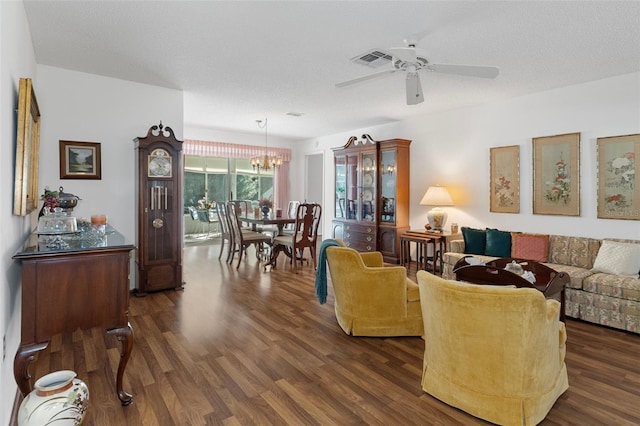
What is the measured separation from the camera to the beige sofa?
3.23 meters

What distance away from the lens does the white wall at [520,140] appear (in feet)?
13.5

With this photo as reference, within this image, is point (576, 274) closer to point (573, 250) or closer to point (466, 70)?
point (573, 250)

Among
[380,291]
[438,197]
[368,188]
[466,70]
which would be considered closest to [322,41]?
[466,70]

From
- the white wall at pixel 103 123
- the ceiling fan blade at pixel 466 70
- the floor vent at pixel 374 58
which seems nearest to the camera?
the ceiling fan blade at pixel 466 70

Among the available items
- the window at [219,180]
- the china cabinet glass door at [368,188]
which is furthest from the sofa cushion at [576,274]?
the window at [219,180]

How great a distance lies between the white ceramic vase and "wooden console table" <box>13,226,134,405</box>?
0.77ft

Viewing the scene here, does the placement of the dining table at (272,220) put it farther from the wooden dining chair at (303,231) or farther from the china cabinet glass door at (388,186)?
the china cabinet glass door at (388,186)

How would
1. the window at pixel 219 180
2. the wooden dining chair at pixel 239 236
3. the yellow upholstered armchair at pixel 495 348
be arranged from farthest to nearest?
the window at pixel 219 180 < the wooden dining chair at pixel 239 236 < the yellow upholstered armchair at pixel 495 348

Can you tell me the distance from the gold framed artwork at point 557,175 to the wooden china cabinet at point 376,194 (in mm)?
2094

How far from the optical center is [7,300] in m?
1.88

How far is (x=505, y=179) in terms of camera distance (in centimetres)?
508

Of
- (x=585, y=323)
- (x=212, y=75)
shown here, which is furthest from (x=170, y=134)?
(x=585, y=323)

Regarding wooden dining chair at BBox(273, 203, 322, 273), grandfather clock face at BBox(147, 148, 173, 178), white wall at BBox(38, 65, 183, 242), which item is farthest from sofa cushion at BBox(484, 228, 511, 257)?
white wall at BBox(38, 65, 183, 242)

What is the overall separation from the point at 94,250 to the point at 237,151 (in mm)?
6524
